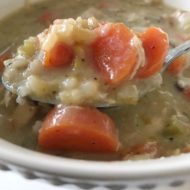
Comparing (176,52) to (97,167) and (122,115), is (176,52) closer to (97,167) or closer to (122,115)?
(122,115)

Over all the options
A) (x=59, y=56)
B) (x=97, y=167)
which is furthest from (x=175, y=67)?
(x=97, y=167)

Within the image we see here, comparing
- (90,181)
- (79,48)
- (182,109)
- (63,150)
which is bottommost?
(182,109)

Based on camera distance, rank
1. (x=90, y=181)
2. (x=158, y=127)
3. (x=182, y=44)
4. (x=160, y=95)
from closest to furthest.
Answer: (x=90, y=181) < (x=158, y=127) < (x=160, y=95) < (x=182, y=44)

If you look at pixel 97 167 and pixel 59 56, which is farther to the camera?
pixel 59 56

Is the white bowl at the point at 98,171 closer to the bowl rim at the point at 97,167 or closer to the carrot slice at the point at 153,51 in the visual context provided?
the bowl rim at the point at 97,167

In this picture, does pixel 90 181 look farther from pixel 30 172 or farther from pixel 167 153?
pixel 167 153

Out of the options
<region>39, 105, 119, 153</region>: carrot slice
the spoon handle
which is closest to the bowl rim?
<region>39, 105, 119, 153</region>: carrot slice

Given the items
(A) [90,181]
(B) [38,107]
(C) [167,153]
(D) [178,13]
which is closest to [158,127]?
(C) [167,153]
